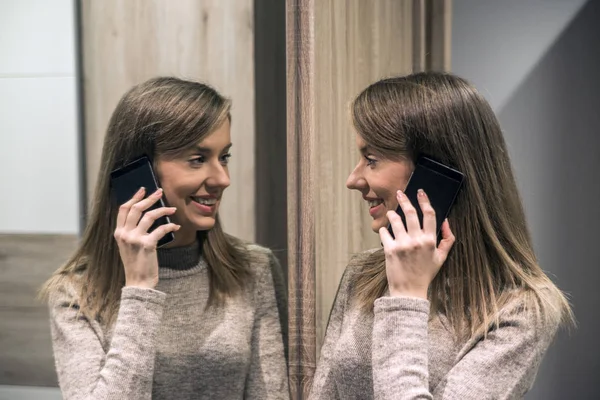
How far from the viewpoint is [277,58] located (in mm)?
1248

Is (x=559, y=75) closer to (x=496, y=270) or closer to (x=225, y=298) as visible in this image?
(x=496, y=270)

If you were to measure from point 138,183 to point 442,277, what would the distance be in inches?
16.8

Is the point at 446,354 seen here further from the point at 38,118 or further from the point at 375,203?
the point at 38,118

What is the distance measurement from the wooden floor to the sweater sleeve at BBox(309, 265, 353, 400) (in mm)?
662

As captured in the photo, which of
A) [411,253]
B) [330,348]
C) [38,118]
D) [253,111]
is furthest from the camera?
[38,118]

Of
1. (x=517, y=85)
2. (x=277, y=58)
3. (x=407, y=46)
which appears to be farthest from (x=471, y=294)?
(x=277, y=58)

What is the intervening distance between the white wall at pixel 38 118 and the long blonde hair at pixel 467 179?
0.69 m

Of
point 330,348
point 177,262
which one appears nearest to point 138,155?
point 177,262

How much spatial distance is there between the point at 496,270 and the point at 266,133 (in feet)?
1.70

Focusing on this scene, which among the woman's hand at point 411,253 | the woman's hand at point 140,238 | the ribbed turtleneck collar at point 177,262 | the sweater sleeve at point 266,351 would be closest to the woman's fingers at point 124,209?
the woman's hand at point 140,238

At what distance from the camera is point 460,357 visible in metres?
0.85

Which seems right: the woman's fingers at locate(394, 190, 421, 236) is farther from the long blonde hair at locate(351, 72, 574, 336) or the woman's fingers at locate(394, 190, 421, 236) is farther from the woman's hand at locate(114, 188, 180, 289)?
the woman's hand at locate(114, 188, 180, 289)

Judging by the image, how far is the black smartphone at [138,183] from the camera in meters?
0.94

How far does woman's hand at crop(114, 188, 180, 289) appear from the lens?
913 mm
